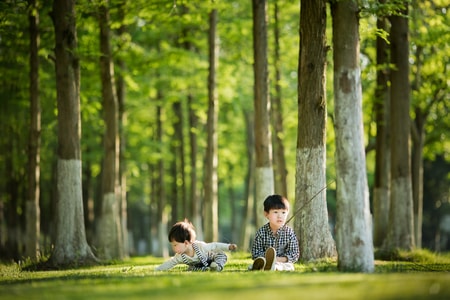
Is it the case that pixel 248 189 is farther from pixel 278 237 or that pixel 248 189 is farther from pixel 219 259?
pixel 219 259

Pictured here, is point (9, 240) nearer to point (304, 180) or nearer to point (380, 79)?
point (380, 79)

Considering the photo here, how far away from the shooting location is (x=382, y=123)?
922 inches

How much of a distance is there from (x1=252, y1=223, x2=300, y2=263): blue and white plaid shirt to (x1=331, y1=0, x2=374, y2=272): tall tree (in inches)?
57.1

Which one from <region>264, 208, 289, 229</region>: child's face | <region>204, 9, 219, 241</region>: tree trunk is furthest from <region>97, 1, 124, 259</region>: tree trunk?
<region>264, 208, 289, 229</region>: child's face

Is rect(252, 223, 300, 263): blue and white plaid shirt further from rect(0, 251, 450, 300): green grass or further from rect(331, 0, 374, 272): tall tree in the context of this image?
rect(0, 251, 450, 300): green grass

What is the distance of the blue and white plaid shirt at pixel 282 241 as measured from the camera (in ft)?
38.1

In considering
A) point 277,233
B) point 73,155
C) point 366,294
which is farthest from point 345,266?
point 73,155

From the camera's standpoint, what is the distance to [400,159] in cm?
1939

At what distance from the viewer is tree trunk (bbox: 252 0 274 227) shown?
744 inches

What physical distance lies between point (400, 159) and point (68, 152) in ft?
29.5

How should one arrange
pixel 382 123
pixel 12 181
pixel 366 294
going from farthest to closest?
pixel 12 181 < pixel 382 123 < pixel 366 294

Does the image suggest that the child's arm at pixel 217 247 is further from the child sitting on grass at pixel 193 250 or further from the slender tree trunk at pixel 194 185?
the slender tree trunk at pixel 194 185

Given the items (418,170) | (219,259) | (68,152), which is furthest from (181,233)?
(418,170)

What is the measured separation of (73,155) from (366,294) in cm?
1097
